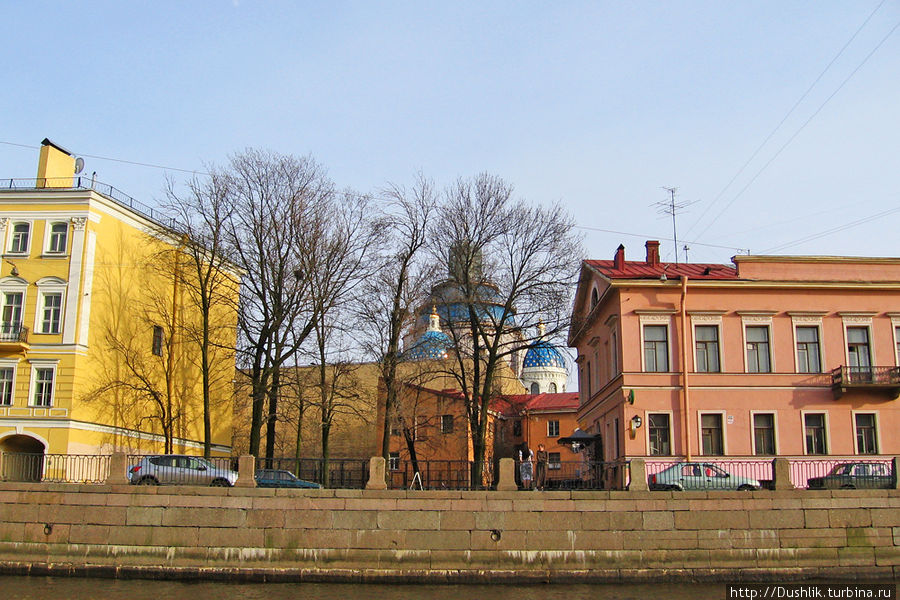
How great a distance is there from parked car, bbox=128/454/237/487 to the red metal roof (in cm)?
1633

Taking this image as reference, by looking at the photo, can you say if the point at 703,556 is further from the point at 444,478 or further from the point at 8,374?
the point at 8,374

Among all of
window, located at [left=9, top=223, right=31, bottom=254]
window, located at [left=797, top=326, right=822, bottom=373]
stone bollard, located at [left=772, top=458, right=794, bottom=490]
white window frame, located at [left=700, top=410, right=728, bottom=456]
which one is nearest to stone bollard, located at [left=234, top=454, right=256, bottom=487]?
stone bollard, located at [left=772, top=458, right=794, bottom=490]

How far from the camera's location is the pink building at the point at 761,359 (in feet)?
102

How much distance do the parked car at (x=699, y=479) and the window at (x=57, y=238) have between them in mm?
27462

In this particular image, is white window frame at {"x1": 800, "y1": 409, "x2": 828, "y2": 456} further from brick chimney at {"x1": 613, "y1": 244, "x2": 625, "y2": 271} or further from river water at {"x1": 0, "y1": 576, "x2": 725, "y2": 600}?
river water at {"x1": 0, "y1": 576, "x2": 725, "y2": 600}

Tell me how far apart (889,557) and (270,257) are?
Answer: 2411 cm

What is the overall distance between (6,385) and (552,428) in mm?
43379

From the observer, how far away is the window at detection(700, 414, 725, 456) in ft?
102

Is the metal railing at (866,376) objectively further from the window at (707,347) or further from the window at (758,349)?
the window at (707,347)

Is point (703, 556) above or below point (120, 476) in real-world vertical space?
below

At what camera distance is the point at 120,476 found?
75.0ft

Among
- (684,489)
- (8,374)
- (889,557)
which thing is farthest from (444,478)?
(8,374)

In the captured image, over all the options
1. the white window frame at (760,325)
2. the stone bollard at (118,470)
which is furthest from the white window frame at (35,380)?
the white window frame at (760,325)

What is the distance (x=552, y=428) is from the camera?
69.6m
